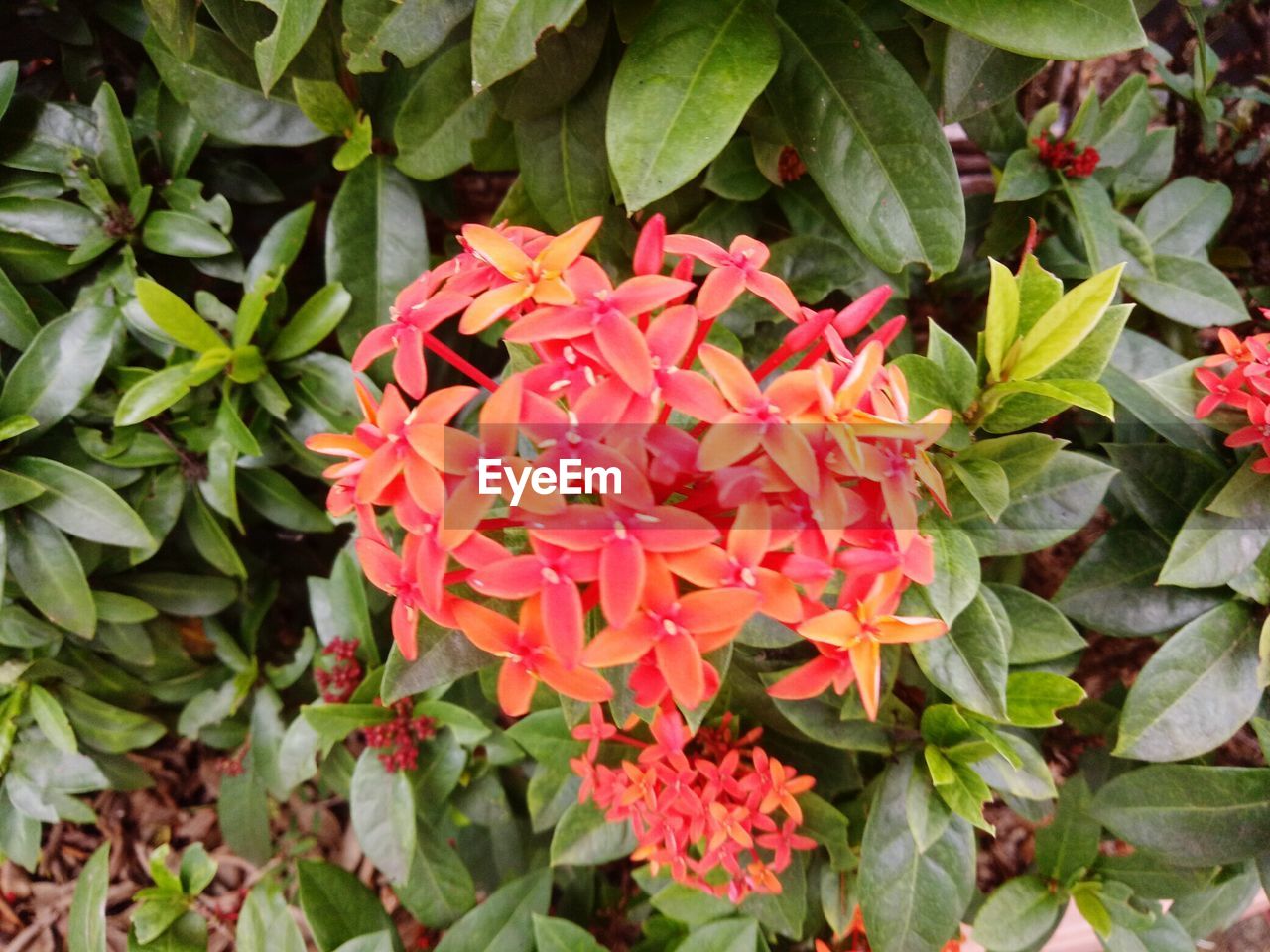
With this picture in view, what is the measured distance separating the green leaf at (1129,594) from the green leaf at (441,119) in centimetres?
95

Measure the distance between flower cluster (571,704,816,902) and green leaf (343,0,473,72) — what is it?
28.0 inches

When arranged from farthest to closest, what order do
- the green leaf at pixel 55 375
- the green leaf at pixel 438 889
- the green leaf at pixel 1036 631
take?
the green leaf at pixel 438 889
the green leaf at pixel 55 375
the green leaf at pixel 1036 631

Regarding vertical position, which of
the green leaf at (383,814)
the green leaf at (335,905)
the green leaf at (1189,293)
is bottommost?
the green leaf at (335,905)

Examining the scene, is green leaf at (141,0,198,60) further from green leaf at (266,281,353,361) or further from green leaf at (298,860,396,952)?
green leaf at (298,860,396,952)

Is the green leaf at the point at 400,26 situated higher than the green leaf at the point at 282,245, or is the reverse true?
the green leaf at the point at 400,26

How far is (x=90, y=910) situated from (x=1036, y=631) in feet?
4.52

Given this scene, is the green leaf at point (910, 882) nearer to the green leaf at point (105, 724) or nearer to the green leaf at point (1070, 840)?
the green leaf at point (1070, 840)

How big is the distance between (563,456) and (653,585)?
0.36ft

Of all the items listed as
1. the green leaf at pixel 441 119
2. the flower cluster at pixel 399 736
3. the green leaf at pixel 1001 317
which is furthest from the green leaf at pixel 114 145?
the green leaf at pixel 1001 317

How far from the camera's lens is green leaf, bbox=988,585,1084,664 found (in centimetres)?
95

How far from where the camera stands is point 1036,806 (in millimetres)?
1103

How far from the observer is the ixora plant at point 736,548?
0.57m

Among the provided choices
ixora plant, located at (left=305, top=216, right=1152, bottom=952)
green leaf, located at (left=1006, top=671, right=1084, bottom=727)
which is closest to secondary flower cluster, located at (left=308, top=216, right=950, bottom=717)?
ixora plant, located at (left=305, top=216, right=1152, bottom=952)

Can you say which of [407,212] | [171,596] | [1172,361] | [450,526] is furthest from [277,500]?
[1172,361]
